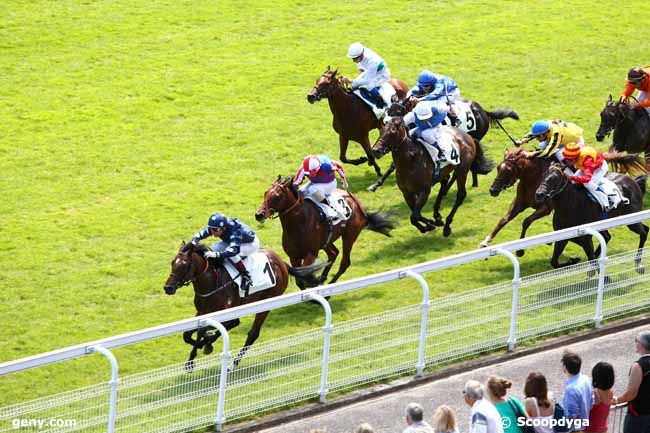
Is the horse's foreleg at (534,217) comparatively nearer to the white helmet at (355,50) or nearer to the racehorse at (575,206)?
the racehorse at (575,206)

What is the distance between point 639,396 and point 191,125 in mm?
11470

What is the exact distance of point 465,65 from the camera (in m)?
22.2

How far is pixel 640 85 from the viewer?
17578 millimetres

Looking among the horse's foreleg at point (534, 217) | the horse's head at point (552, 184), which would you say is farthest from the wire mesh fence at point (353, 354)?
the horse's foreleg at point (534, 217)

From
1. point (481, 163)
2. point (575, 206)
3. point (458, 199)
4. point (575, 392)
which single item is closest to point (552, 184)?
point (575, 206)

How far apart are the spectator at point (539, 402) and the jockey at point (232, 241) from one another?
412 cm

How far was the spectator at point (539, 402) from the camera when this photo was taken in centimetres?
902

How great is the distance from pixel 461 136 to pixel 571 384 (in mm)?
7530

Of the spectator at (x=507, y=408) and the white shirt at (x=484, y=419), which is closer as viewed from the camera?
the white shirt at (x=484, y=419)

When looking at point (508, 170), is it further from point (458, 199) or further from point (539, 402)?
point (539, 402)

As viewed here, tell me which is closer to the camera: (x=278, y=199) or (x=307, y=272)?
(x=307, y=272)

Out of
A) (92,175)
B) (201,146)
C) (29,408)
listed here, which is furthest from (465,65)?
(29,408)

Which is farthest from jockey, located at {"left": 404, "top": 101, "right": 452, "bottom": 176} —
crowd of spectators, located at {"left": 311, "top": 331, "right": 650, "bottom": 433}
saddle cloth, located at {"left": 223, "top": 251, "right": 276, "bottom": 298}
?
crowd of spectators, located at {"left": 311, "top": 331, "right": 650, "bottom": 433}

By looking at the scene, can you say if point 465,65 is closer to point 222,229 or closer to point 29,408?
point 222,229
